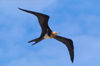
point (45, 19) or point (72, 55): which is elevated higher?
point (45, 19)

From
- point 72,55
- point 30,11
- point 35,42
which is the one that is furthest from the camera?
point 72,55

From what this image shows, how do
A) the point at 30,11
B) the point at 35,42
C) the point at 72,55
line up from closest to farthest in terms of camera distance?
1. the point at 30,11
2. the point at 35,42
3. the point at 72,55

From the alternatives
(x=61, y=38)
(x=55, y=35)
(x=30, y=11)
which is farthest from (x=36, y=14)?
(x=61, y=38)

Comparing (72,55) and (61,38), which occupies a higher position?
(61,38)

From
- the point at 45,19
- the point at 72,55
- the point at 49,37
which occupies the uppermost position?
the point at 45,19

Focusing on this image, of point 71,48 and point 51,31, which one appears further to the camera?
point 71,48

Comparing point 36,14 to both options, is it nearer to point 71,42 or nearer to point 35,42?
point 35,42

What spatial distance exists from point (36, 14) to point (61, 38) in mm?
7045

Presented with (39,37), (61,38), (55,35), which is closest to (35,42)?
(39,37)

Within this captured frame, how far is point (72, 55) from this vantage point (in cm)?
3988

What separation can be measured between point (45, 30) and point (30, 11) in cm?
453

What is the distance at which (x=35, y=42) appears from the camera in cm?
3566

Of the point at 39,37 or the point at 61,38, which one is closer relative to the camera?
the point at 39,37

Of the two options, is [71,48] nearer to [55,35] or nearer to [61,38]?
[61,38]
